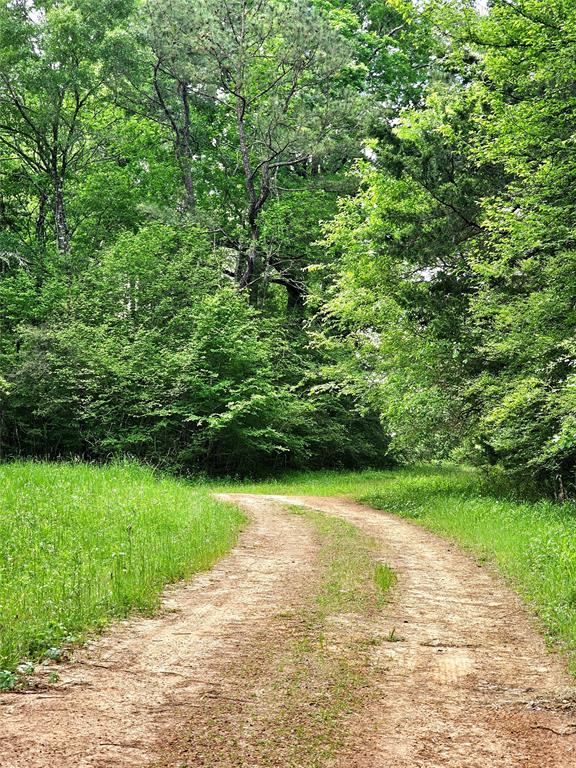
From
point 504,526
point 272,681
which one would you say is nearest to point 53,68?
point 504,526

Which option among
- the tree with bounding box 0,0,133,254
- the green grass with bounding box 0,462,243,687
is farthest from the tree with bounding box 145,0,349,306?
the green grass with bounding box 0,462,243,687

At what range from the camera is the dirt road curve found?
337 cm

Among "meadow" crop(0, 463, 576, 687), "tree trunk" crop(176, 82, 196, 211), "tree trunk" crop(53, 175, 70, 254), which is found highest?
"tree trunk" crop(176, 82, 196, 211)

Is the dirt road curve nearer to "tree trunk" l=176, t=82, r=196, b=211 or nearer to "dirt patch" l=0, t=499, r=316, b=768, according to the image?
"dirt patch" l=0, t=499, r=316, b=768

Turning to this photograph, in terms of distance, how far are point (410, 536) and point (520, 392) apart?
3.13 metres

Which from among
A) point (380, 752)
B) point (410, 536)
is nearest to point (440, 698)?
point (380, 752)

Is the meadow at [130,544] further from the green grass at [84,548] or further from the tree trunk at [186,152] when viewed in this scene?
the tree trunk at [186,152]

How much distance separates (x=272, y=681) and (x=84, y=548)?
3901mm

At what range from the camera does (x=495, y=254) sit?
12406 mm

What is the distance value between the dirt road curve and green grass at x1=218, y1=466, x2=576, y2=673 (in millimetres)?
358

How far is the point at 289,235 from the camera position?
1056 inches

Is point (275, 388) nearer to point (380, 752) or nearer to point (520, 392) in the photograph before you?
point (520, 392)

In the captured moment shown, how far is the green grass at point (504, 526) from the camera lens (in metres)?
6.46

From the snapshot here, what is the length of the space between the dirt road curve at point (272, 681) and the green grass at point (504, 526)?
358mm
